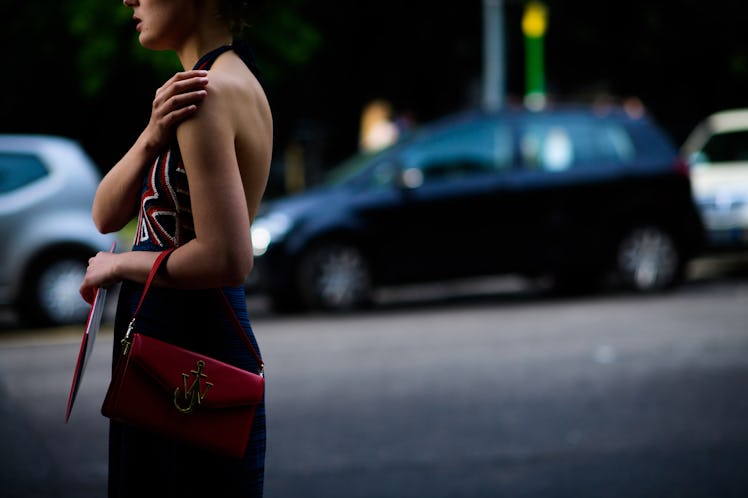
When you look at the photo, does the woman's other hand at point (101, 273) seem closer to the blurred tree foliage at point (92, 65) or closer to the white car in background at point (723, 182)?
the white car in background at point (723, 182)

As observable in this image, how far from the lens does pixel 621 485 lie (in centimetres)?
507

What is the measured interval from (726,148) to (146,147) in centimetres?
1347

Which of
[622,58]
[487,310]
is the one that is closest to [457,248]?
[487,310]

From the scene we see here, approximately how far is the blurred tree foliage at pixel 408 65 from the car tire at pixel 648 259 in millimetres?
9751

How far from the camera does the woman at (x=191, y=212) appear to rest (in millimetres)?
2127

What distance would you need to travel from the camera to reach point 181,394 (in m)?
2.19

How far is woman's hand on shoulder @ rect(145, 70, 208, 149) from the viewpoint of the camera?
6.96 ft

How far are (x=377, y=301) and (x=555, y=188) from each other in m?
2.23

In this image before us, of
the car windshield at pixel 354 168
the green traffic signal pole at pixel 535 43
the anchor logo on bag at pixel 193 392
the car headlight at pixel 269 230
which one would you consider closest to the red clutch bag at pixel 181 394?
the anchor logo on bag at pixel 193 392

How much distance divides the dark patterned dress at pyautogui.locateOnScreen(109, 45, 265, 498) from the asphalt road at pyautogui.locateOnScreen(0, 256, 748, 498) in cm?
281

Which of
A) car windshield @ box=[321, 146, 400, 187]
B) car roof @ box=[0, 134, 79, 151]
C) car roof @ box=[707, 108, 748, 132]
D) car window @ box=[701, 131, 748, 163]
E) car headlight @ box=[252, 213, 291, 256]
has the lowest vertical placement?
car headlight @ box=[252, 213, 291, 256]

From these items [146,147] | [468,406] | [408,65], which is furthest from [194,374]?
[408,65]

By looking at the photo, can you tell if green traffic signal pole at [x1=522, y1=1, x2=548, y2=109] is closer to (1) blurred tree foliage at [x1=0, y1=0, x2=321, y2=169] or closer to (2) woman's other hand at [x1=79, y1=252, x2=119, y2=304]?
(1) blurred tree foliage at [x1=0, y1=0, x2=321, y2=169]

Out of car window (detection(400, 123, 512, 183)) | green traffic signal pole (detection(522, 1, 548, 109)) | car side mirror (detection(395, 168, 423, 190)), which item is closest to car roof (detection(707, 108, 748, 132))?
green traffic signal pole (detection(522, 1, 548, 109))
